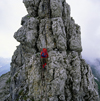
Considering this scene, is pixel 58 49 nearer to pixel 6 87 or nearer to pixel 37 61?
pixel 37 61

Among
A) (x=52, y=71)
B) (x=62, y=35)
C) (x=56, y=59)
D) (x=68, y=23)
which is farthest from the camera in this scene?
(x=68, y=23)

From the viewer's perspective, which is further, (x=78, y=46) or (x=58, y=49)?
(x=78, y=46)

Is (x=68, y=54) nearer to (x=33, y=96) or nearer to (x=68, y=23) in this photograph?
(x=68, y=23)

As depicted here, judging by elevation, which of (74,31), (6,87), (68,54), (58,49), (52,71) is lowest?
(6,87)

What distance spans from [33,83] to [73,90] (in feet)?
35.8

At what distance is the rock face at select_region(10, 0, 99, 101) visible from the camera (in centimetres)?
1695

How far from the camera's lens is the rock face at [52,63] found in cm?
1695

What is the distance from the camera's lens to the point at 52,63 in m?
17.6

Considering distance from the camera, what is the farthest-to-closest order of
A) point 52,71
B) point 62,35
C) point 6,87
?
1. point 6,87
2. point 62,35
3. point 52,71

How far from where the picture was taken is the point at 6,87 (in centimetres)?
3938

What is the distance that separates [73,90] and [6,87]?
3970cm

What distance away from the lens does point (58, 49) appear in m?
21.5

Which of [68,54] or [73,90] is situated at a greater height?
[68,54]

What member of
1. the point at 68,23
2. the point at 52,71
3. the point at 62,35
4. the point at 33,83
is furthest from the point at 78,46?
the point at 33,83
